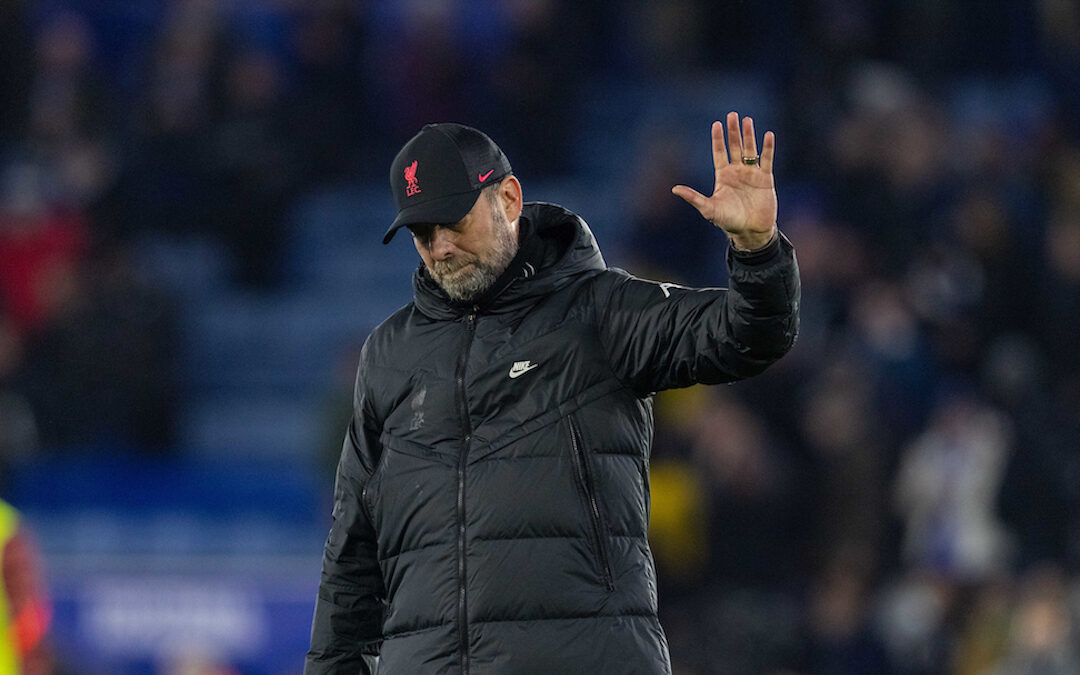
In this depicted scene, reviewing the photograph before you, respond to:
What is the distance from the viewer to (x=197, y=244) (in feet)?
40.5

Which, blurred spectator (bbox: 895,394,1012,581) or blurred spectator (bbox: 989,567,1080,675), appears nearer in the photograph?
blurred spectator (bbox: 989,567,1080,675)

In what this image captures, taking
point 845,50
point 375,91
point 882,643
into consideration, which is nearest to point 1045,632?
point 882,643

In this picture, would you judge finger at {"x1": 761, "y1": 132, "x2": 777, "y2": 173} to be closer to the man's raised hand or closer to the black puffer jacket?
the man's raised hand

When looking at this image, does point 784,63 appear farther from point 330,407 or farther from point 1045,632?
point 1045,632

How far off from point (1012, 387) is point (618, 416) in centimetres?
532

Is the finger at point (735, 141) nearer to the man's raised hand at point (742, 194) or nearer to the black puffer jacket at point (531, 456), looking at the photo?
the man's raised hand at point (742, 194)

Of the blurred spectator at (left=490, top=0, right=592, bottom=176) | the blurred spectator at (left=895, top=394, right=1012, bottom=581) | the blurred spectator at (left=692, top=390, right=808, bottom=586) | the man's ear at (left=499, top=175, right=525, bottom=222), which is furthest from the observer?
the blurred spectator at (left=490, top=0, right=592, bottom=176)

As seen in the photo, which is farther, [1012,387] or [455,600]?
[1012,387]

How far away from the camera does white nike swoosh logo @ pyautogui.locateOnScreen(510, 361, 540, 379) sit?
3633 mm

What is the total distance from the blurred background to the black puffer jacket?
3038 mm

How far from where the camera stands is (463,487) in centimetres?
358

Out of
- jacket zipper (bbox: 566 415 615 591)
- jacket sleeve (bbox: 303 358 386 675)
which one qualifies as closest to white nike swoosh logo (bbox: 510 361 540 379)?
jacket zipper (bbox: 566 415 615 591)

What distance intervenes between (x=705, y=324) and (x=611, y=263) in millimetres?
6875

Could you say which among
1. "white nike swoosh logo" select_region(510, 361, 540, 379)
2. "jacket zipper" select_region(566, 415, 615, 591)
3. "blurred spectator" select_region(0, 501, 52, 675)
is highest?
"white nike swoosh logo" select_region(510, 361, 540, 379)
